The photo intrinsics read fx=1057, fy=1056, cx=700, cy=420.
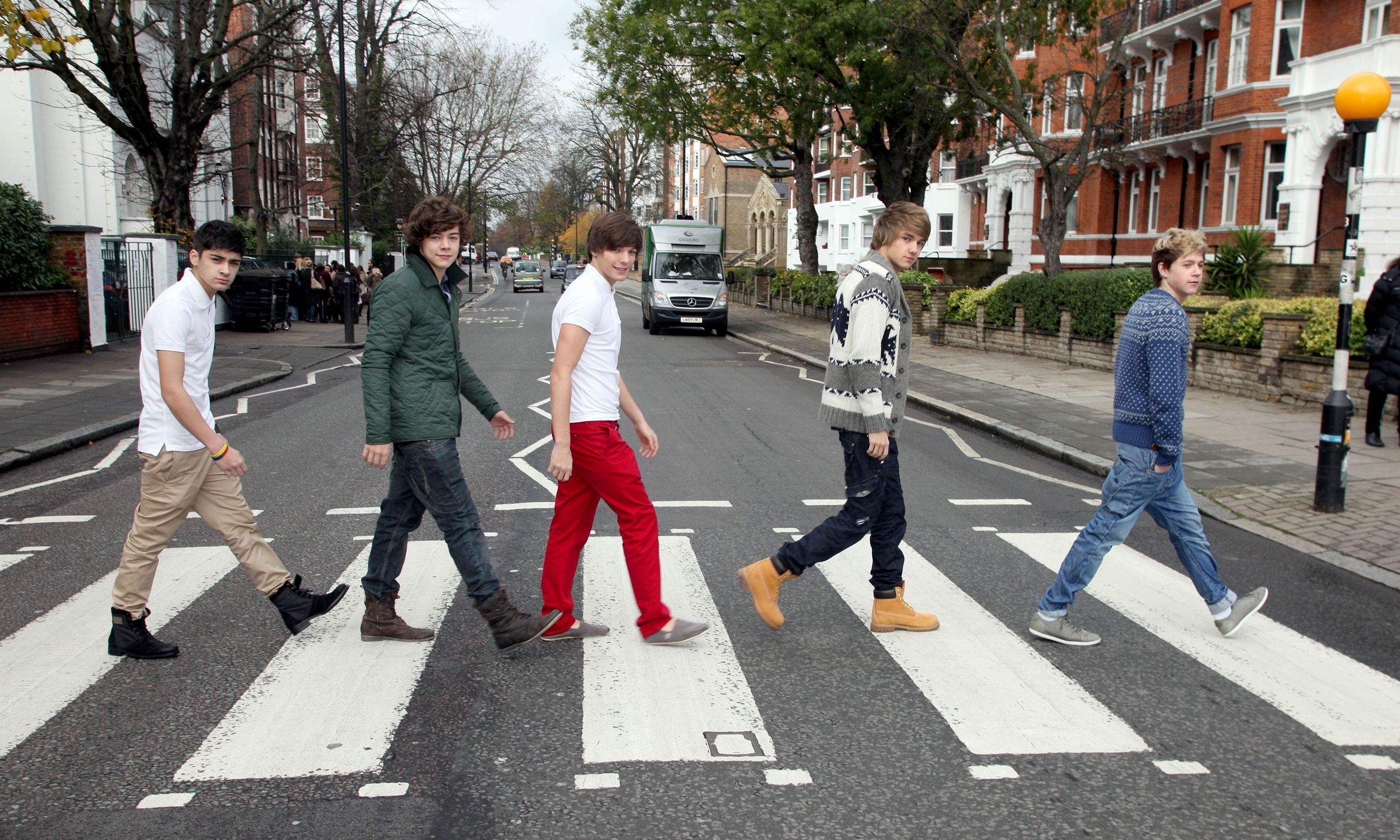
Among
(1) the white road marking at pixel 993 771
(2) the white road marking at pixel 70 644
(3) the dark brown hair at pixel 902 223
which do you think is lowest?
(2) the white road marking at pixel 70 644

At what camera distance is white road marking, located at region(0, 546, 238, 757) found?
12.8ft

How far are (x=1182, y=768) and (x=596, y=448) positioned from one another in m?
2.46

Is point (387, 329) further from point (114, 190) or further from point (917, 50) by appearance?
point (114, 190)

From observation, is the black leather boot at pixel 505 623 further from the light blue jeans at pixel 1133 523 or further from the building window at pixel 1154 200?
the building window at pixel 1154 200

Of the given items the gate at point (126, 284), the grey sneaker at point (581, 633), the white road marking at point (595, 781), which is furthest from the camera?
the gate at point (126, 284)

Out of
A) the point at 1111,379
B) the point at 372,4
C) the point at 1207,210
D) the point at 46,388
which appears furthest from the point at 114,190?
the point at 1207,210

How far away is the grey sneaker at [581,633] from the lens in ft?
15.4

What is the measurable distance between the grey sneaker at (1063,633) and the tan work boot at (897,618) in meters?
0.46

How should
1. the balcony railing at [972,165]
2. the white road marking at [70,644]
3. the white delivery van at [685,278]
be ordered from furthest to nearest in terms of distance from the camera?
the balcony railing at [972,165]
the white delivery van at [685,278]
the white road marking at [70,644]

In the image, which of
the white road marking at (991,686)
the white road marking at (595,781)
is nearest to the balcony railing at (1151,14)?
the white road marking at (991,686)

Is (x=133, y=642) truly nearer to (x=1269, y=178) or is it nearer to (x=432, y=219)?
(x=432, y=219)

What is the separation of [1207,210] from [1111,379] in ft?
57.2

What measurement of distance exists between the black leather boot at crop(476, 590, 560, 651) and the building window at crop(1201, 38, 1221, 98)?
100 ft

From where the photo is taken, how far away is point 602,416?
443cm
